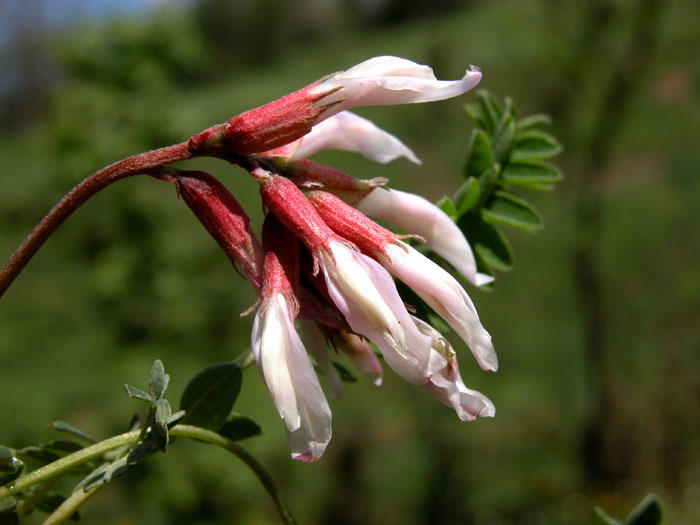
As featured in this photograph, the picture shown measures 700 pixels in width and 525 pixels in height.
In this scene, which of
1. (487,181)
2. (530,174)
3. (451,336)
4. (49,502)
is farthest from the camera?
(451,336)

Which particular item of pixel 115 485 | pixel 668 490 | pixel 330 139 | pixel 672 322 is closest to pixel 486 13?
pixel 672 322

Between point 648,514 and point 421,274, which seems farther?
point 648,514

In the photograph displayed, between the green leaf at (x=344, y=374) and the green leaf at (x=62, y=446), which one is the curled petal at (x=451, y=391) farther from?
the green leaf at (x=62, y=446)

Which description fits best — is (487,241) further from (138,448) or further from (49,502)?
(49,502)

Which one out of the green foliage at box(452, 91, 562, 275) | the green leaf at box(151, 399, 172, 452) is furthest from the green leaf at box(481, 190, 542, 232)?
the green leaf at box(151, 399, 172, 452)

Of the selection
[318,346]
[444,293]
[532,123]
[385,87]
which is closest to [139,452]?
[318,346]
